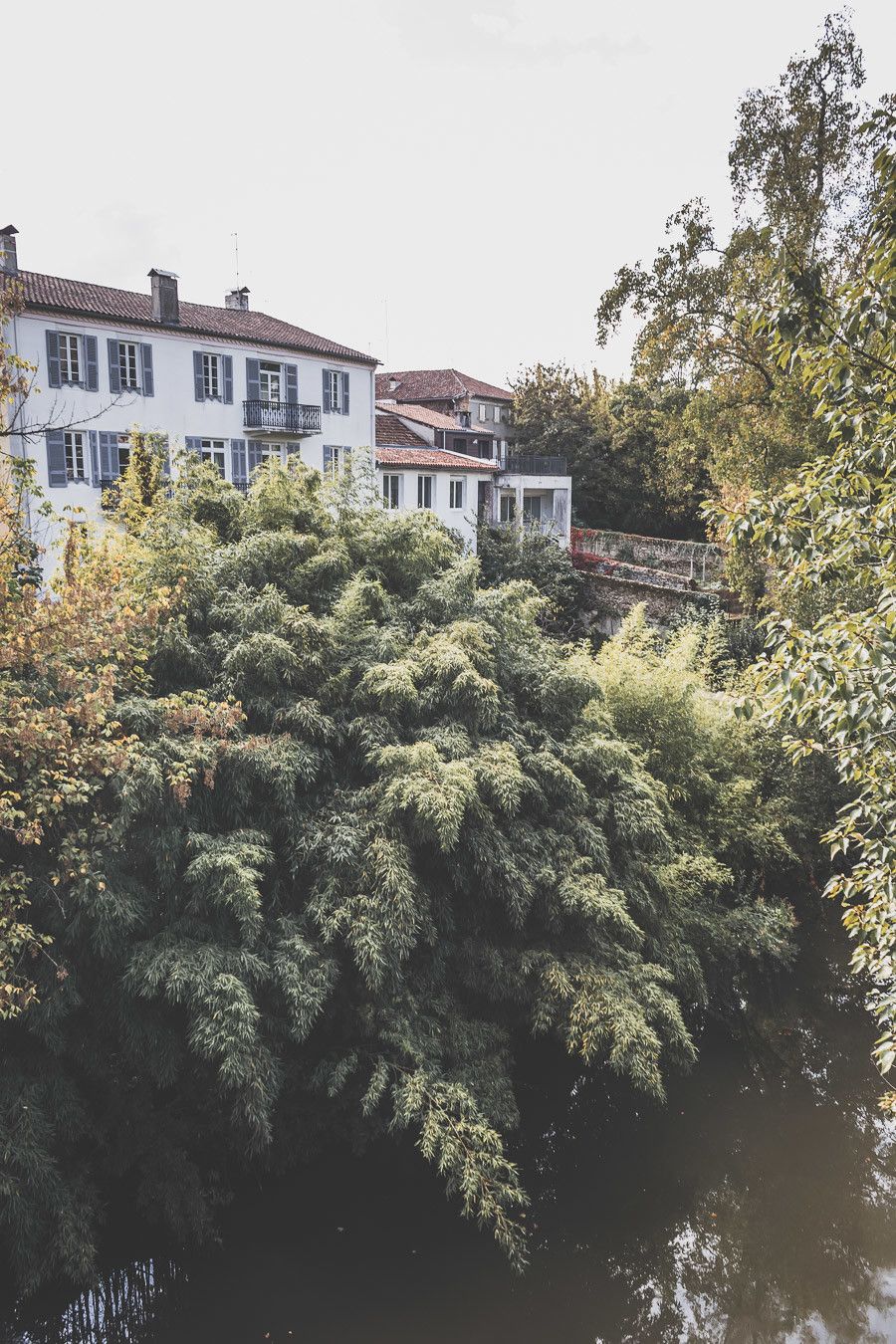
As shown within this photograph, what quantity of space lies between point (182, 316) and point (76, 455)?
6.12 m

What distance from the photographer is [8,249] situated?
24.4 meters

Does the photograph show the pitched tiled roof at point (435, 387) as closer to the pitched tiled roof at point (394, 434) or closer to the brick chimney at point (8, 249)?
the pitched tiled roof at point (394, 434)

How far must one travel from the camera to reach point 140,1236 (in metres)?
9.46

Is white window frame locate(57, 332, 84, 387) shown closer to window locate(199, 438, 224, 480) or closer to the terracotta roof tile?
window locate(199, 438, 224, 480)

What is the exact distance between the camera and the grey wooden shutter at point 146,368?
26.3 m

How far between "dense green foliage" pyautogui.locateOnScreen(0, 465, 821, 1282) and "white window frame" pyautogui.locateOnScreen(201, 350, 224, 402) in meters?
16.6

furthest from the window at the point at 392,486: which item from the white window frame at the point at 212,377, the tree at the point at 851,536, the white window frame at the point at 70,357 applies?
the tree at the point at 851,536

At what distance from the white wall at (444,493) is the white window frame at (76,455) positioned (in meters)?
10.4

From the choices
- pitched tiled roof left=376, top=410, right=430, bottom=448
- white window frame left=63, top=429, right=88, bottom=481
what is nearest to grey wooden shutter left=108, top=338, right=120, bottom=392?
white window frame left=63, top=429, right=88, bottom=481

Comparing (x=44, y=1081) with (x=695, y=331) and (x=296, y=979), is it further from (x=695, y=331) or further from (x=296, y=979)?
(x=695, y=331)

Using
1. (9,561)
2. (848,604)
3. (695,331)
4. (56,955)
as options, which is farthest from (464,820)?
(695,331)

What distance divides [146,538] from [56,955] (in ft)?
16.9

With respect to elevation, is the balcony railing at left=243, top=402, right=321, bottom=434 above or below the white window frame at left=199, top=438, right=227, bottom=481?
above

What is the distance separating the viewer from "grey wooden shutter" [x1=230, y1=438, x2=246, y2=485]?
29.0 metres
